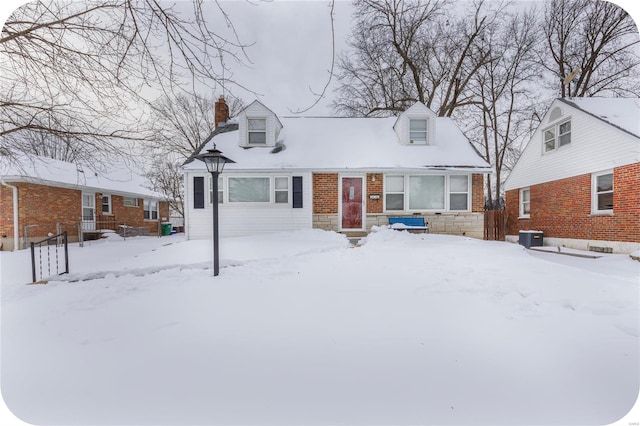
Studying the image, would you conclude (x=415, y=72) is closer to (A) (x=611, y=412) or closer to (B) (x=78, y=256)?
(A) (x=611, y=412)

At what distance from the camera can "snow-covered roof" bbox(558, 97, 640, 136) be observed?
25.4 feet

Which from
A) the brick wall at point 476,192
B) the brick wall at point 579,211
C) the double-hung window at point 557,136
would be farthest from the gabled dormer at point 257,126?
the brick wall at point 579,211

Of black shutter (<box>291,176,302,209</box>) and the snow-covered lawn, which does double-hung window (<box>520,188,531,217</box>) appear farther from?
black shutter (<box>291,176,302,209</box>)

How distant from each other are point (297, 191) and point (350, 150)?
3034 mm

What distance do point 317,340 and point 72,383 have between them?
2.02 metres

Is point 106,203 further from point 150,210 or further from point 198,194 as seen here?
point 198,194

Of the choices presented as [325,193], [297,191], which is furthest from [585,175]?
[297,191]

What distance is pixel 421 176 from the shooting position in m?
9.95

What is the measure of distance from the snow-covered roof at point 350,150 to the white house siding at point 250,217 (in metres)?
0.72

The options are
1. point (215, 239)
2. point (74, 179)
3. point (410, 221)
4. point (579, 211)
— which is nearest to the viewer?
point (215, 239)

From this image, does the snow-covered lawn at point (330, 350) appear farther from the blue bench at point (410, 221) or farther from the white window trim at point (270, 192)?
the white window trim at point (270, 192)

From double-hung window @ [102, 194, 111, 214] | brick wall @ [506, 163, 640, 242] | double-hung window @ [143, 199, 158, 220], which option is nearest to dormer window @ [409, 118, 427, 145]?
brick wall @ [506, 163, 640, 242]

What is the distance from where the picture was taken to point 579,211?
29.8 feet

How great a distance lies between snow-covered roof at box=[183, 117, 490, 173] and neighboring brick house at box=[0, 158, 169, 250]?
14.8 feet
